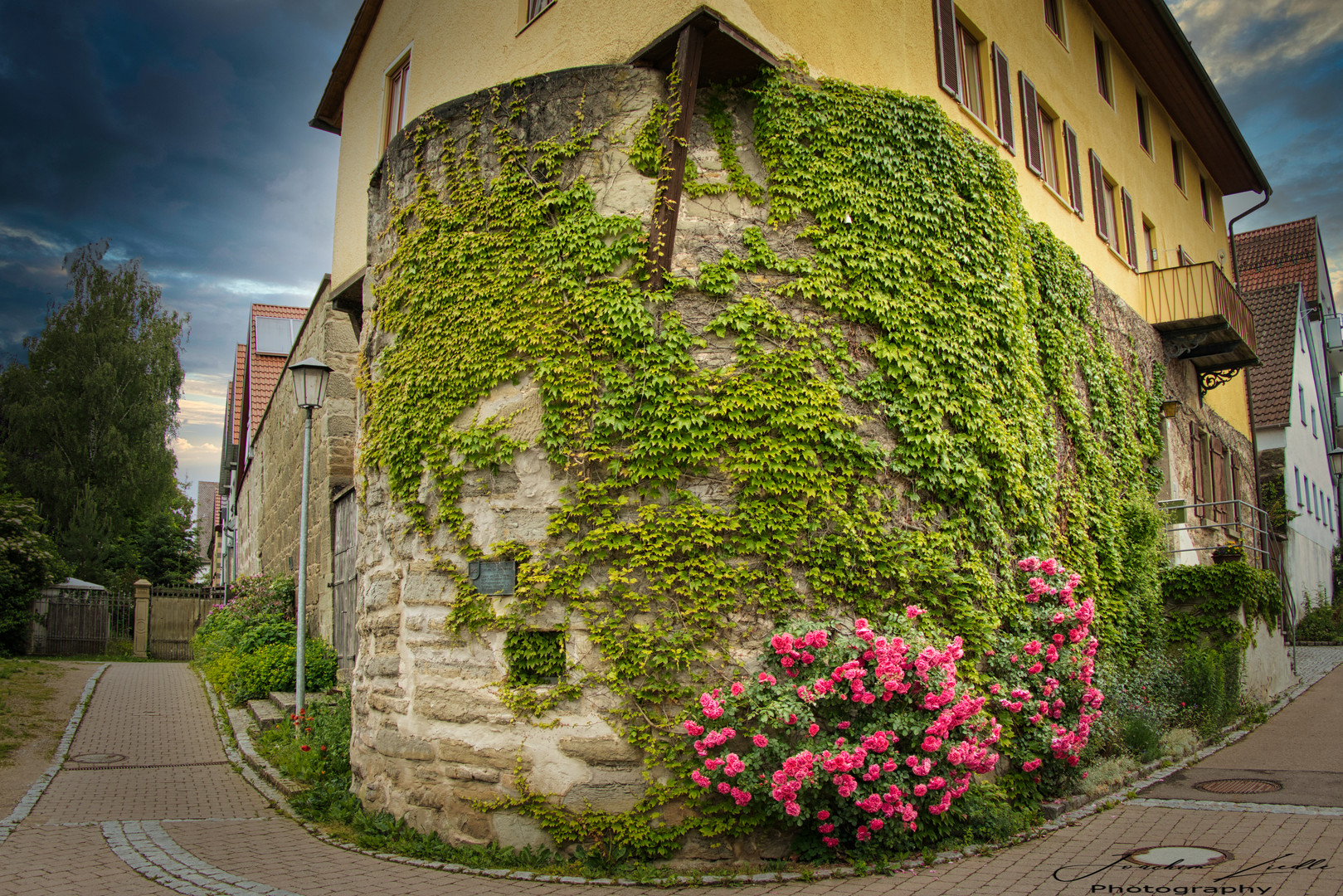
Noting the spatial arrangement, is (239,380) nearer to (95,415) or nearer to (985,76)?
(95,415)

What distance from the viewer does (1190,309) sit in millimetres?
14203

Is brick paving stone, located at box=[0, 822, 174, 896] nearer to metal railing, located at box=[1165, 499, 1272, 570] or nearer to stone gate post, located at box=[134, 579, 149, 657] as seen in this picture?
metal railing, located at box=[1165, 499, 1272, 570]

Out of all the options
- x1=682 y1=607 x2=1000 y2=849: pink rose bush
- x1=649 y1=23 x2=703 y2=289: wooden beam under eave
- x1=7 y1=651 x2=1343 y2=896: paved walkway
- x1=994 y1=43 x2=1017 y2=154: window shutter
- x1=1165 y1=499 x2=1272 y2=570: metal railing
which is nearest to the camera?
x1=7 y1=651 x2=1343 y2=896: paved walkway

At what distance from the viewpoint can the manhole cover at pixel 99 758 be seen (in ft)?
29.2

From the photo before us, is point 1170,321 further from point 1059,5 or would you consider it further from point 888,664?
point 888,664

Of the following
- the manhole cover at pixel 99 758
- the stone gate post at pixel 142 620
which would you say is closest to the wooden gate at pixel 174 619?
the stone gate post at pixel 142 620

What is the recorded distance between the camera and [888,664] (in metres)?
5.54

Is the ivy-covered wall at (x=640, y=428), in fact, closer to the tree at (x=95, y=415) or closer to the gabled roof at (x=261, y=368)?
the gabled roof at (x=261, y=368)

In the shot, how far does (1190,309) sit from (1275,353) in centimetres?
1252

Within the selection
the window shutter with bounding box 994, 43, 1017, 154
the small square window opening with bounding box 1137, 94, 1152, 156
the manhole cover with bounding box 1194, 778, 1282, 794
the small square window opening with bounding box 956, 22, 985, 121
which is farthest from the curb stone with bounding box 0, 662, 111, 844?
the small square window opening with bounding box 1137, 94, 1152, 156

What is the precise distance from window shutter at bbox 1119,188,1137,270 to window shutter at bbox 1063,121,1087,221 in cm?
220

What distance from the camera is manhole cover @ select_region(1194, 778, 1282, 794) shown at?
7102 millimetres

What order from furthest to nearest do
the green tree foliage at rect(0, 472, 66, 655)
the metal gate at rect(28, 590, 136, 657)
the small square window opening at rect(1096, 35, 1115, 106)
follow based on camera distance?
the metal gate at rect(28, 590, 136, 657) < the green tree foliage at rect(0, 472, 66, 655) < the small square window opening at rect(1096, 35, 1115, 106)

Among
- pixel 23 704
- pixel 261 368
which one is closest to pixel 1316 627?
pixel 23 704
